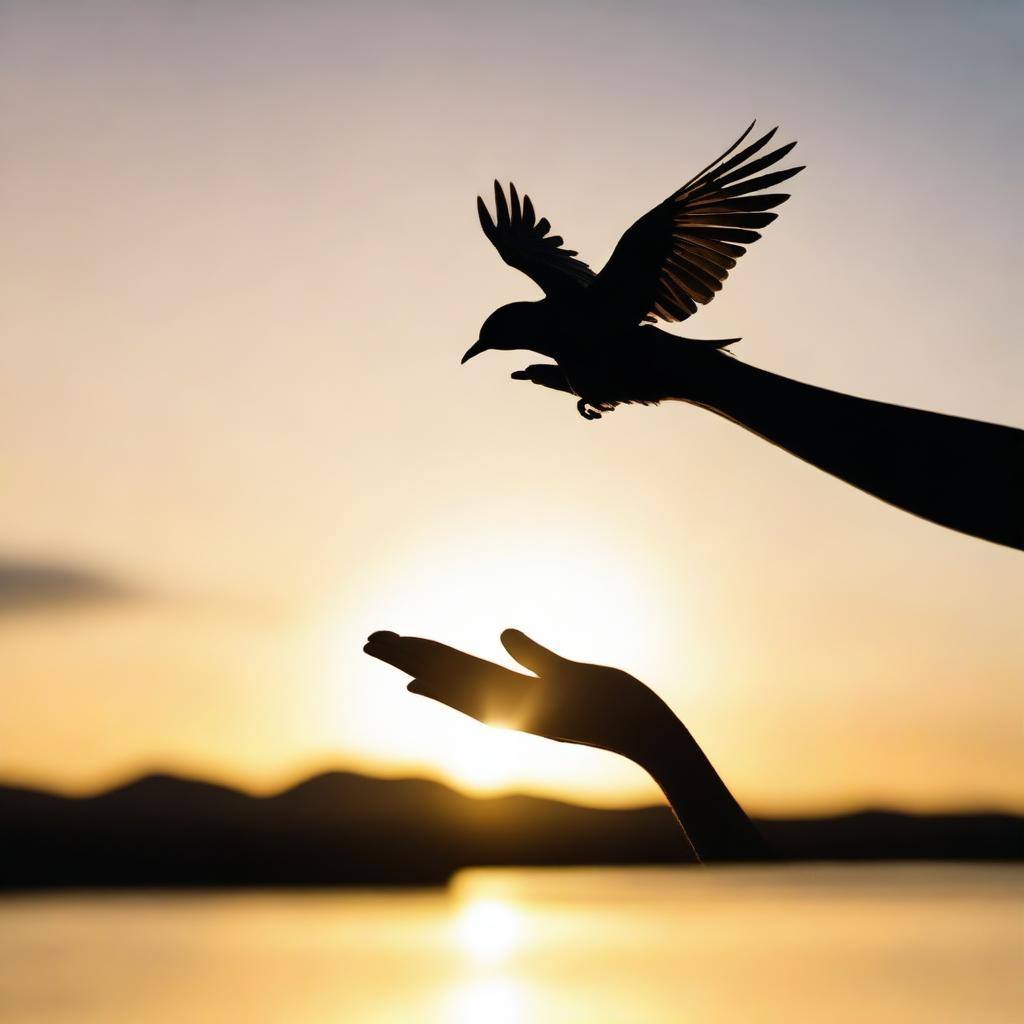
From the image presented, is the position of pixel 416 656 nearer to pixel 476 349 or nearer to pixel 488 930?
pixel 476 349

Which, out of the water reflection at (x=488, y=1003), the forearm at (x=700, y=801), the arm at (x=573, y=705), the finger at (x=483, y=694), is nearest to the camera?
the forearm at (x=700, y=801)

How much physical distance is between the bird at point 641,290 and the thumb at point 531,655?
0.96 metres

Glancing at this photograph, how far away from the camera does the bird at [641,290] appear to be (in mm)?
4156

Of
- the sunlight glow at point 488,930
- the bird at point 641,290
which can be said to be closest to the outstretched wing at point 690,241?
the bird at point 641,290

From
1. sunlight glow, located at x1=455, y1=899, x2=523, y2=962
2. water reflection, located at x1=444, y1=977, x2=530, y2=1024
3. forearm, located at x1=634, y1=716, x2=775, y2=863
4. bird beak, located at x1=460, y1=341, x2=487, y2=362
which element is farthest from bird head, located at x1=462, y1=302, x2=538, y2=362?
sunlight glow, located at x1=455, y1=899, x2=523, y2=962

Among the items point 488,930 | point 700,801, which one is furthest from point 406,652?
point 488,930

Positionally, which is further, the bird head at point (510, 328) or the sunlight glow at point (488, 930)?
the sunlight glow at point (488, 930)

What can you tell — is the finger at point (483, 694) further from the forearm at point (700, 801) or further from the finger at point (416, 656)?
the forearm at point (700, 801)

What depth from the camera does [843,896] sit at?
123062mm

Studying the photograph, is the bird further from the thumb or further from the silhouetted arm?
the thumb

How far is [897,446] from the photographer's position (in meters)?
3.51

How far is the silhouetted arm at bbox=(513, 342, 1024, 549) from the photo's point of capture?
11.0 ft

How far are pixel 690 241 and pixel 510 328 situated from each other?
755mm

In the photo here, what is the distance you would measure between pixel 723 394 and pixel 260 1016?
4771 centimetres
